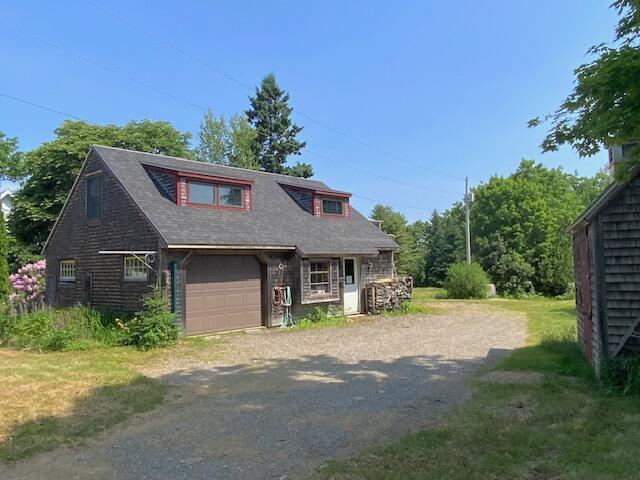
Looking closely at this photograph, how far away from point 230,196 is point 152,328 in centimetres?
622

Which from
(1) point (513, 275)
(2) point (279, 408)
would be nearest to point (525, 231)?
(1) point (513, 275)

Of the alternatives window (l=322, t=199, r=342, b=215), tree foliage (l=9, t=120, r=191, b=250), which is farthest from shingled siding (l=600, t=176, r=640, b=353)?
tree foliage (l=9, t=120, r=191, b=250)

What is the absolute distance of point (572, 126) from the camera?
24.7 ft

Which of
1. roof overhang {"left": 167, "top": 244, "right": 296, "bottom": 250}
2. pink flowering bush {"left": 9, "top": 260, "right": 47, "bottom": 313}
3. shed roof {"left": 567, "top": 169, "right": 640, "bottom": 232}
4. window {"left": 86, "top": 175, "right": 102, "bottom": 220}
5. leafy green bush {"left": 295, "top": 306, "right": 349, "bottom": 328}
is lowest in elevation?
leafy green bush {"left": 295, "top": 306, "right": 349, "bottom": 328}

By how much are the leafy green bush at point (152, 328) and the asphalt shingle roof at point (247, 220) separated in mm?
1757

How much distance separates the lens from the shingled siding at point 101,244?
1454cm

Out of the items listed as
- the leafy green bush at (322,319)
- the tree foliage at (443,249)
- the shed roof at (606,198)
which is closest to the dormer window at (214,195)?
the leafy green bush at (322,319)

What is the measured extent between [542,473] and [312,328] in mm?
11702

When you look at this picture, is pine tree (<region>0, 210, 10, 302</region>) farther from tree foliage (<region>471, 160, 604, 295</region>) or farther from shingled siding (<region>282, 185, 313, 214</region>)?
tree foliage (<region>471, 160, 604, 295</region>)

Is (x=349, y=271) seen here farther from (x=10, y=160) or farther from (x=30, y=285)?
(x=10, y=160)

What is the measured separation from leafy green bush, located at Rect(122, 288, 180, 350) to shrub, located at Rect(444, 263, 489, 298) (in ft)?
65.2

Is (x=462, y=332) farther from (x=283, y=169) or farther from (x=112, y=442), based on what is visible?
(x=283, y=169)

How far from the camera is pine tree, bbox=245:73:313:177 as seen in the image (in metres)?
44.4

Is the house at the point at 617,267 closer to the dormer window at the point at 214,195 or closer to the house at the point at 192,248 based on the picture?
the house at the point at 192,248
